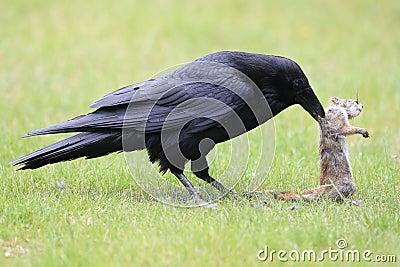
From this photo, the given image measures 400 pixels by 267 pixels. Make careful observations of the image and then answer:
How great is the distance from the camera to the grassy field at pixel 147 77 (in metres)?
4.03

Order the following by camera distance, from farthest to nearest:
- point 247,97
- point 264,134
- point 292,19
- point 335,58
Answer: point 292,19
point 335,58
point 264,134
point 247,97

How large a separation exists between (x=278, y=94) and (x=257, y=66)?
1.01ft

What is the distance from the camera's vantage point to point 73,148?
208 inches

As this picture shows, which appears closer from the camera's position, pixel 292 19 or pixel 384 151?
pixel 384 151

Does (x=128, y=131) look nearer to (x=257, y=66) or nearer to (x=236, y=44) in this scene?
(x=257, y=66)

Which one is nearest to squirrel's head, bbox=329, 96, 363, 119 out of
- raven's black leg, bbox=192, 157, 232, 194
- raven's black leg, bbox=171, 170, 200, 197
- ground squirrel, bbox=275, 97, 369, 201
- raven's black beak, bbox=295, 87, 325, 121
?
ground squirrel, bbox=275, 97, 369, 201

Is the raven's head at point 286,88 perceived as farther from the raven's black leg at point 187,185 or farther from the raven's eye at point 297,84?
the raven's black leg at point 187,185

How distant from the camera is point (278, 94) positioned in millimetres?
5410

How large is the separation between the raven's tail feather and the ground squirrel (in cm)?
150

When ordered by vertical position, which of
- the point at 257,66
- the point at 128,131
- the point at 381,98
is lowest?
the point at 381,98

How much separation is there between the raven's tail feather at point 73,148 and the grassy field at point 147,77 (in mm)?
273

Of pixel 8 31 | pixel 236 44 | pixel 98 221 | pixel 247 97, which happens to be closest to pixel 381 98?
pixel 236 44

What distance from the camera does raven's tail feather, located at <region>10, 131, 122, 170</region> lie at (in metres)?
5.25

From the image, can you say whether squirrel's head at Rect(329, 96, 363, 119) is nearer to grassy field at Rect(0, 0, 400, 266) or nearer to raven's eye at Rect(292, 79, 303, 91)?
raven's eye at Rect(292, 79, 303, 91)
